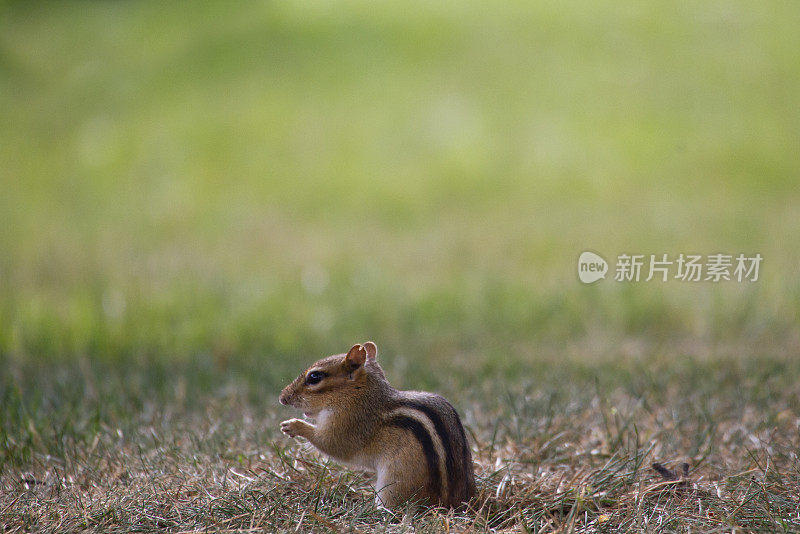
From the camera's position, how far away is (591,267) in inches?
301

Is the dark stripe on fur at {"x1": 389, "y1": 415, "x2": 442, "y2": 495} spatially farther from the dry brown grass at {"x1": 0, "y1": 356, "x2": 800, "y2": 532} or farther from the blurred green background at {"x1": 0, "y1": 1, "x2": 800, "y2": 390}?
the blurred green background at {"x1": 0, "y1": 1, "x2": 800, "y2": 390}

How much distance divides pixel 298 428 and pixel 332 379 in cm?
23

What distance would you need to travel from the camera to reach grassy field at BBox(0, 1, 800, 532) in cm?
357

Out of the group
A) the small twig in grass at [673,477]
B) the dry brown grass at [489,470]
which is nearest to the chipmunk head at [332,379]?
the dry brown grass at [489,470]

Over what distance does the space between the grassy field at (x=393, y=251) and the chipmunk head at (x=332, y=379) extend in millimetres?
278

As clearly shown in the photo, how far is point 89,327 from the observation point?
6977mm

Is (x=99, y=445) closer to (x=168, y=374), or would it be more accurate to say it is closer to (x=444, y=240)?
(x=168, y=374)

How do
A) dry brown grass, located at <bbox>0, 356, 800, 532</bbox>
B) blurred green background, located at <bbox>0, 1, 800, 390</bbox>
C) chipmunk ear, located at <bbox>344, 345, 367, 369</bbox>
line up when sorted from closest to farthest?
dry brown grass, located at <bbox>0, 356, 800, 532</bbox> < chipmunk ear, located at <bbox>344, 345, 367, 369</bbox> < blurred green background, located at <bbox>0, 1, 800, 390</bbox>

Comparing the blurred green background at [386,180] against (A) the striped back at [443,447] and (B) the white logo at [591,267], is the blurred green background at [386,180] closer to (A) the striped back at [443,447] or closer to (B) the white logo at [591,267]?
(B) the white logo at [591,267]

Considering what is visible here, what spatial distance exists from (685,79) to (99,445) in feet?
25.1

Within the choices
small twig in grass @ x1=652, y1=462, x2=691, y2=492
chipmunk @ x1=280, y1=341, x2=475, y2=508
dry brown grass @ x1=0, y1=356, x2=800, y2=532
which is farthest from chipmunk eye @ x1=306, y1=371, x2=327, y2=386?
small twig in grass @ x1=652, y1=462, x2=691, y2=492

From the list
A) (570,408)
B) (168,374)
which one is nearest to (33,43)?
(168,374)

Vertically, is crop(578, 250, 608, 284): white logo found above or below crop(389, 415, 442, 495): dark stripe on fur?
above

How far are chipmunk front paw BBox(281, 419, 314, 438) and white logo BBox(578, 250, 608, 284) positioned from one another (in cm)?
443
